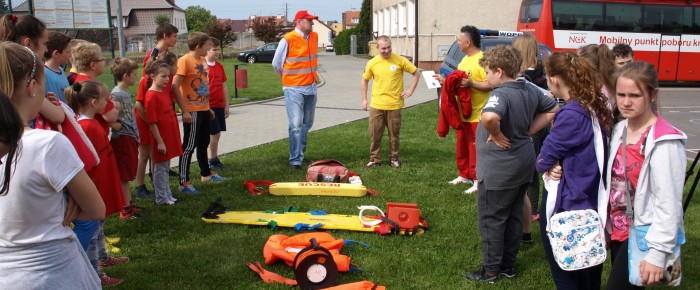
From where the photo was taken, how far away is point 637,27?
21.5m

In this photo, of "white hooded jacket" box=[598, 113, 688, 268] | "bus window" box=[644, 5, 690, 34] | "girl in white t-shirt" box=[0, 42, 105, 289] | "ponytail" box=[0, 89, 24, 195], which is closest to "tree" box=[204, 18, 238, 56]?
"bus window" box=[644, 5, 690, 34]

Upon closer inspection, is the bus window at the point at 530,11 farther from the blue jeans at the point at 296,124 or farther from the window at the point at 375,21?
the window at the point at 375,21

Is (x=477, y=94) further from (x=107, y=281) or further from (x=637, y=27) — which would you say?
(x=637, y=27)

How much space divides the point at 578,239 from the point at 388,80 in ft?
17.4

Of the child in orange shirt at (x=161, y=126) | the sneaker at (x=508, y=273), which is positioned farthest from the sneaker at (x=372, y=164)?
the sneaker at (x=508, y=273)

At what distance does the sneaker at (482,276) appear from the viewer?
4.34m

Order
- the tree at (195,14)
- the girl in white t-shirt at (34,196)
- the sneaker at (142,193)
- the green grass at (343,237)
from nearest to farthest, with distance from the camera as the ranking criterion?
the girl in white t-shirt at (34,196), the green grass at (343,237), the sneaker at (142,193), the tree at (195,14)

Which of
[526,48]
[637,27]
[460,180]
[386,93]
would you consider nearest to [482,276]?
[526,48]

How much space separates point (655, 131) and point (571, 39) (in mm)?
20395

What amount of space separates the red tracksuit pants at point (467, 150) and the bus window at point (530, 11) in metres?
16.4

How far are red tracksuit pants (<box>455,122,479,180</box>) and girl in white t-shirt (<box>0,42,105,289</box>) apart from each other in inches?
204

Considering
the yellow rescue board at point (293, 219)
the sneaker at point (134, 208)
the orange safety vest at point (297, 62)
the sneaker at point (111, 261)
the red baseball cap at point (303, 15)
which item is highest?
the red baseball cap at point (303, 15)

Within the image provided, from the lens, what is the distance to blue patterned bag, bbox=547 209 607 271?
2.97 m

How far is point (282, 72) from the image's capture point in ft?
27.2
